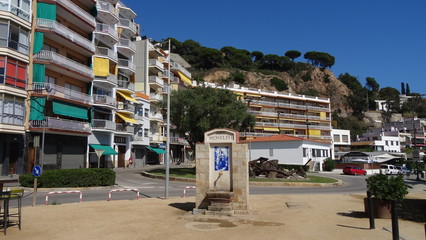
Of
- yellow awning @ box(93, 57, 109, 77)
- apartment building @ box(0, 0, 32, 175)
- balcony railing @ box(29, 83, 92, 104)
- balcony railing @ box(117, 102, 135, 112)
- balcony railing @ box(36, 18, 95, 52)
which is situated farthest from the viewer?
balcony railing @ box(117, 102, 135, 112)

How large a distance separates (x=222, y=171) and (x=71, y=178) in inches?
555

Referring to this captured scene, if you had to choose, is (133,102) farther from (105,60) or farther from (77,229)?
(77,229)

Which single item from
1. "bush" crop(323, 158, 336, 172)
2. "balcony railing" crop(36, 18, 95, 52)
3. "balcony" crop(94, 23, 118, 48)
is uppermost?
"balcony" crop(94, 23, 118, 48)

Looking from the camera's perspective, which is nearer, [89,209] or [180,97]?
[89,209]

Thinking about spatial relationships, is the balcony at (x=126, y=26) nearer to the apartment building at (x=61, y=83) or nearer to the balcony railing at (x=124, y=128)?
the apartment building at (x=61, y=83)

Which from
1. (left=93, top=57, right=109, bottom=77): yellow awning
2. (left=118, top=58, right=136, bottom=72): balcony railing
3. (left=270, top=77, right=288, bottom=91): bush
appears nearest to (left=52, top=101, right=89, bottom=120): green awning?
(left=93, top=57, right=109, bottom=77): yellow awning

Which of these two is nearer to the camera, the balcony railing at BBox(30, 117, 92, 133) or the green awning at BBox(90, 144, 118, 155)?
the balcony railing at BBox(30, 117, 92, 133)

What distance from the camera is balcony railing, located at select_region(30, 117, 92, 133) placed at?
100 feet

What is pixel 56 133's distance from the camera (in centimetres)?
3275

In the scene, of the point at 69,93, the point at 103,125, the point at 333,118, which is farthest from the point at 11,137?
the point at 333,118

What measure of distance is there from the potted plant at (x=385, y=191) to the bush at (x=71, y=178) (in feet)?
60.2

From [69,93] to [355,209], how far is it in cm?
3034

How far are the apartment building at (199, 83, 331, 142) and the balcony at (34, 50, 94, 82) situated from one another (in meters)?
47.7

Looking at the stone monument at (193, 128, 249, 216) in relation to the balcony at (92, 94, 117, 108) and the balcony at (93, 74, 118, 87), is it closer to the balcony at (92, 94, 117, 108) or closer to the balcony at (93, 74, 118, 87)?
the balcony at (92, 94, 117, 108)
